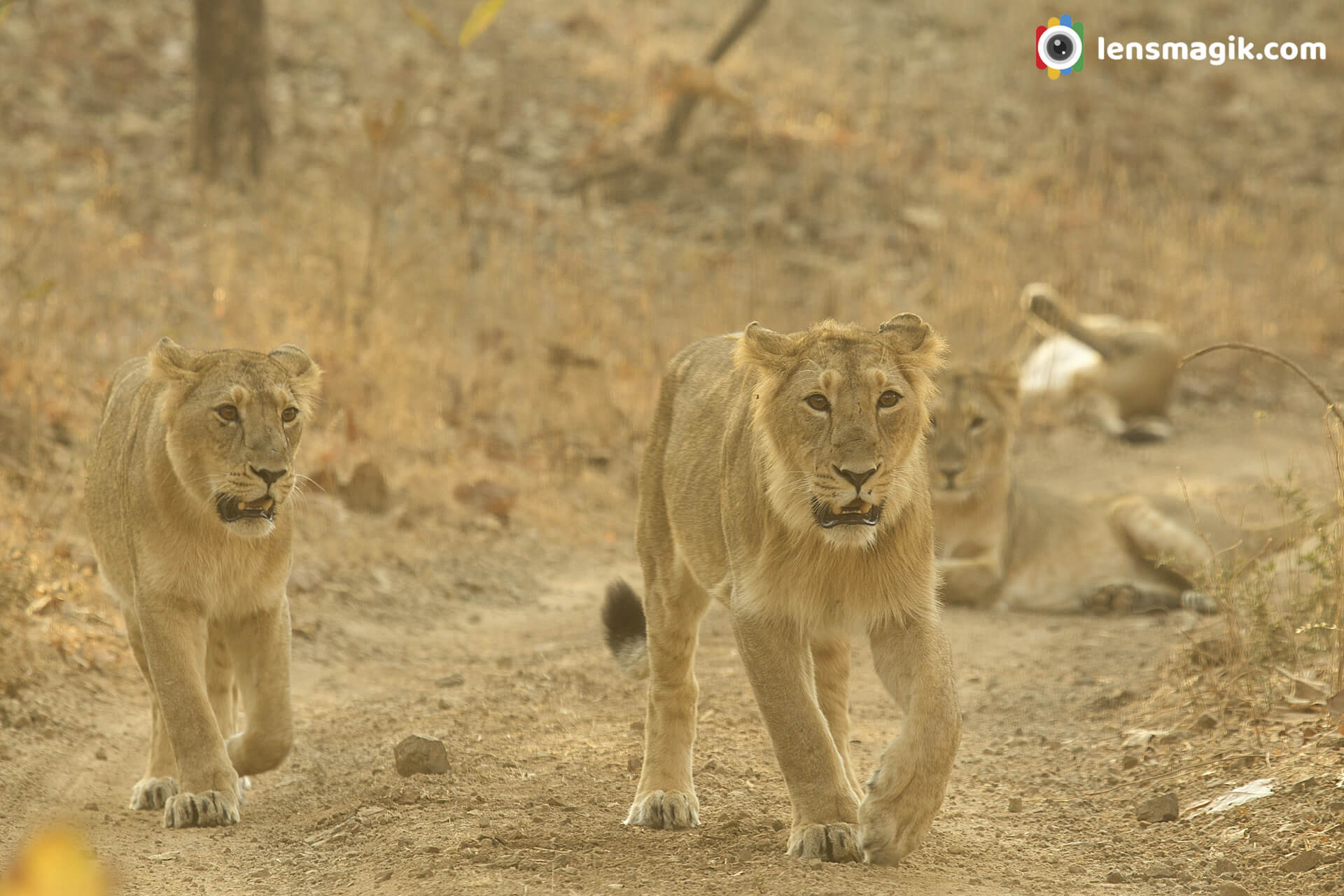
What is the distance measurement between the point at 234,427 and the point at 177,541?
1.31 ft

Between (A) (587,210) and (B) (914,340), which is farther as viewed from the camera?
(A) (587,210)

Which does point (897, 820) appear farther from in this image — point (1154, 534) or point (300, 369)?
point (1154, 534)

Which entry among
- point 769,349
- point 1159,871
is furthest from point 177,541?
point 1159,871

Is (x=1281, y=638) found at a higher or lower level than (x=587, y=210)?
lower

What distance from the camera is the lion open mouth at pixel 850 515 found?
335cm

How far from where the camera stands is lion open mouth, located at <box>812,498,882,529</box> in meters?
3.35

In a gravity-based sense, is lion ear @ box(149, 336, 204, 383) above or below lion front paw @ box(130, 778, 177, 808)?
above

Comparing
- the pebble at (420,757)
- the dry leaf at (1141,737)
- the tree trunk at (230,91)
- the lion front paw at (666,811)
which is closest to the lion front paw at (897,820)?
the lion front paw at (666,811)

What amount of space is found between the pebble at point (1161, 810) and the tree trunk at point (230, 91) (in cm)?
1018

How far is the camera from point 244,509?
4051mm

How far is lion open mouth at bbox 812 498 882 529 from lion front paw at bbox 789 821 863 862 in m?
0.68

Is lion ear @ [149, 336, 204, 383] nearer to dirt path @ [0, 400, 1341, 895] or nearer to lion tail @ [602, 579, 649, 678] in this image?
dirt path @ [0, 400, 1341, 895]

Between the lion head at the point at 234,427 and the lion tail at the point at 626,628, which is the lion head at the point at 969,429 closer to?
the lion tail at the point at 626,628

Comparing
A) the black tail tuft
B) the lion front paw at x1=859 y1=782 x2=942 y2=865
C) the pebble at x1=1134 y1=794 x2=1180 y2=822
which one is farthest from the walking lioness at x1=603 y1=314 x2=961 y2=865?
the pebble at x1=1134 y1=794 x2=1180 y2=822
